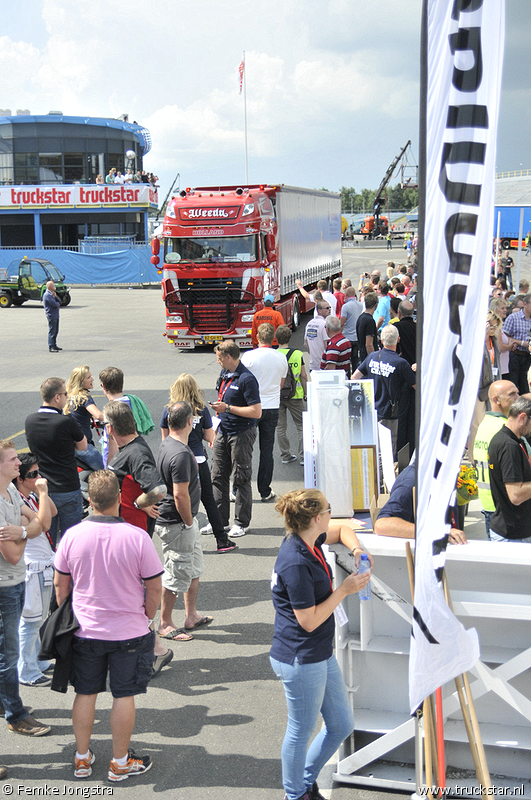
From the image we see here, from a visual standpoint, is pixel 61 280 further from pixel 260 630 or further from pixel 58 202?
pixel 260 630

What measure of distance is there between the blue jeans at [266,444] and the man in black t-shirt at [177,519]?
2.77 metres

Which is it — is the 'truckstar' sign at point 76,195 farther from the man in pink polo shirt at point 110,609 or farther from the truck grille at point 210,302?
the man in pink polo shirt at point 110,609

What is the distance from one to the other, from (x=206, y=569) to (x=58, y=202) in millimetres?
45949

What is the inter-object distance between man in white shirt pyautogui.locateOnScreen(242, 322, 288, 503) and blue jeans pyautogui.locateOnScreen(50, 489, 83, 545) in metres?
2.89

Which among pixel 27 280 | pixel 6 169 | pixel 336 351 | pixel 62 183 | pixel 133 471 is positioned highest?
pixel 6 169

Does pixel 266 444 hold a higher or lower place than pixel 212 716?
higher

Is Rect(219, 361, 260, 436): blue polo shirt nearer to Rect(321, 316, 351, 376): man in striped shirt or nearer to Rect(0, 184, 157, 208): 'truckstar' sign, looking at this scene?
Rect(321, 316, 351, 376): man in striped shirt

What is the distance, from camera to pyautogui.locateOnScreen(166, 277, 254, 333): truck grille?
1847 cm

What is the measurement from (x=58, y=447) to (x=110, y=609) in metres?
2.05

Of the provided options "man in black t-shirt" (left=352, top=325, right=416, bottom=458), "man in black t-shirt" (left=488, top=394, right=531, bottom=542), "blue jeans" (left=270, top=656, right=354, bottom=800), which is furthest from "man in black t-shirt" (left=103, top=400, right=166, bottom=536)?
"man in black t-shirt" (left=352, top=325, right=416, bottom=458)

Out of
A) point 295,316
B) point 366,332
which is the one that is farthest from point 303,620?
point 295,316

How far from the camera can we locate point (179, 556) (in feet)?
18.4

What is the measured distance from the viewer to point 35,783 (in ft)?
13.5

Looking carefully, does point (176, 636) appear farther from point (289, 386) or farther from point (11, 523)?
point (289, 386)
